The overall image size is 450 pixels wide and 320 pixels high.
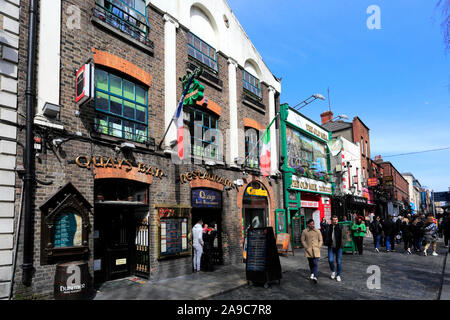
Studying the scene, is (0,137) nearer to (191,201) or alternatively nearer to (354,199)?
(191,201)

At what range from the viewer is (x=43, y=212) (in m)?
6.40

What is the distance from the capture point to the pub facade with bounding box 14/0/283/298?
668 cm

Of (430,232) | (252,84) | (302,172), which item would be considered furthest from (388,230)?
(252,84)

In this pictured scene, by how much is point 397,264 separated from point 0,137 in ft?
40.5

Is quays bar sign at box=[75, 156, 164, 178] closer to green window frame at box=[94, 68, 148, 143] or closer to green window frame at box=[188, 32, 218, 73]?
green window frame at box=[94, 68, 148, 143]

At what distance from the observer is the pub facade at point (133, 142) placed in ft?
21.9

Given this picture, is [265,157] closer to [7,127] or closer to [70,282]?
[70,282]

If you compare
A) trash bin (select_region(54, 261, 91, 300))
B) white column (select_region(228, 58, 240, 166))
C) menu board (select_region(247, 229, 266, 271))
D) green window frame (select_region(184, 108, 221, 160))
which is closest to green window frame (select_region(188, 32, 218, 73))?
white column (select_region(228, 58, 240, 166))

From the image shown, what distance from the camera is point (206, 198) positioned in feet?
35.8

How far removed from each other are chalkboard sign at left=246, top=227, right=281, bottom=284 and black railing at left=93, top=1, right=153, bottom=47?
6511mm

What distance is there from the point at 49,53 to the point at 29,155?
2340 mm

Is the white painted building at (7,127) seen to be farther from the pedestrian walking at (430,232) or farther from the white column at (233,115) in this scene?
the pedestrian walking at (430,232)
